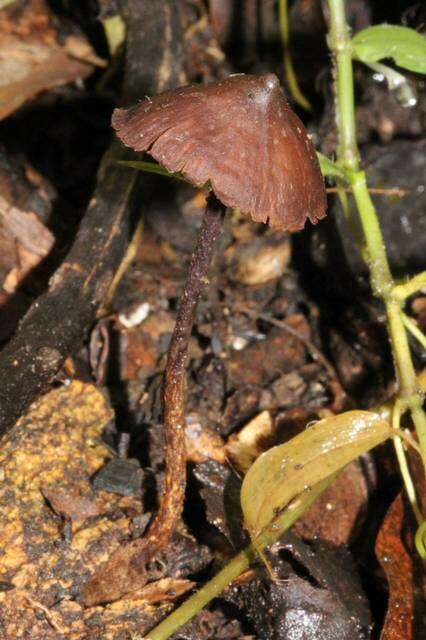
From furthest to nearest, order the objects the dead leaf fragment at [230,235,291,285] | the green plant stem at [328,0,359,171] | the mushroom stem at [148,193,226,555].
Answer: the dead leaf fragment at [230,235,291,285] → the green plant stem at [328,0,359,171] → the mushroom stem at [148,193,226,555]

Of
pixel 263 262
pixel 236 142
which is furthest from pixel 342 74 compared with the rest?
pixel 263 262

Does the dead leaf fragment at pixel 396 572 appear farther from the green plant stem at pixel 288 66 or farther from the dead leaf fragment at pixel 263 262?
the green plant stem at pixel 288 66

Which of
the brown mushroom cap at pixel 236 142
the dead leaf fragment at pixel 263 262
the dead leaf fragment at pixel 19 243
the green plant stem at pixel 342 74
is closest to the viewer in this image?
the brown mushroom cap at pixel 236 142

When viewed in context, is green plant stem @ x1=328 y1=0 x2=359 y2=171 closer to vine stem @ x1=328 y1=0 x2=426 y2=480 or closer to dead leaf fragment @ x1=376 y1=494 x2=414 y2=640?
vine stem @ x1=328 y1=0 x2=426 y2=480

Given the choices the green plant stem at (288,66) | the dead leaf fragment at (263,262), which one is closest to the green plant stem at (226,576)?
the dead leaf fragment at (263,262)

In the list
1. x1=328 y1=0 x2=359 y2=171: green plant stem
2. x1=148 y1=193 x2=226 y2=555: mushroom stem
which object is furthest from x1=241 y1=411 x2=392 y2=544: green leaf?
x1=328 y1=0 x2=359 y2=171: green plant stem

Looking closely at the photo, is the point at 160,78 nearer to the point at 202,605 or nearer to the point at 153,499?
the point at 153,499

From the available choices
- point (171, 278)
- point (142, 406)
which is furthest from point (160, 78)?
point (142, 406)
